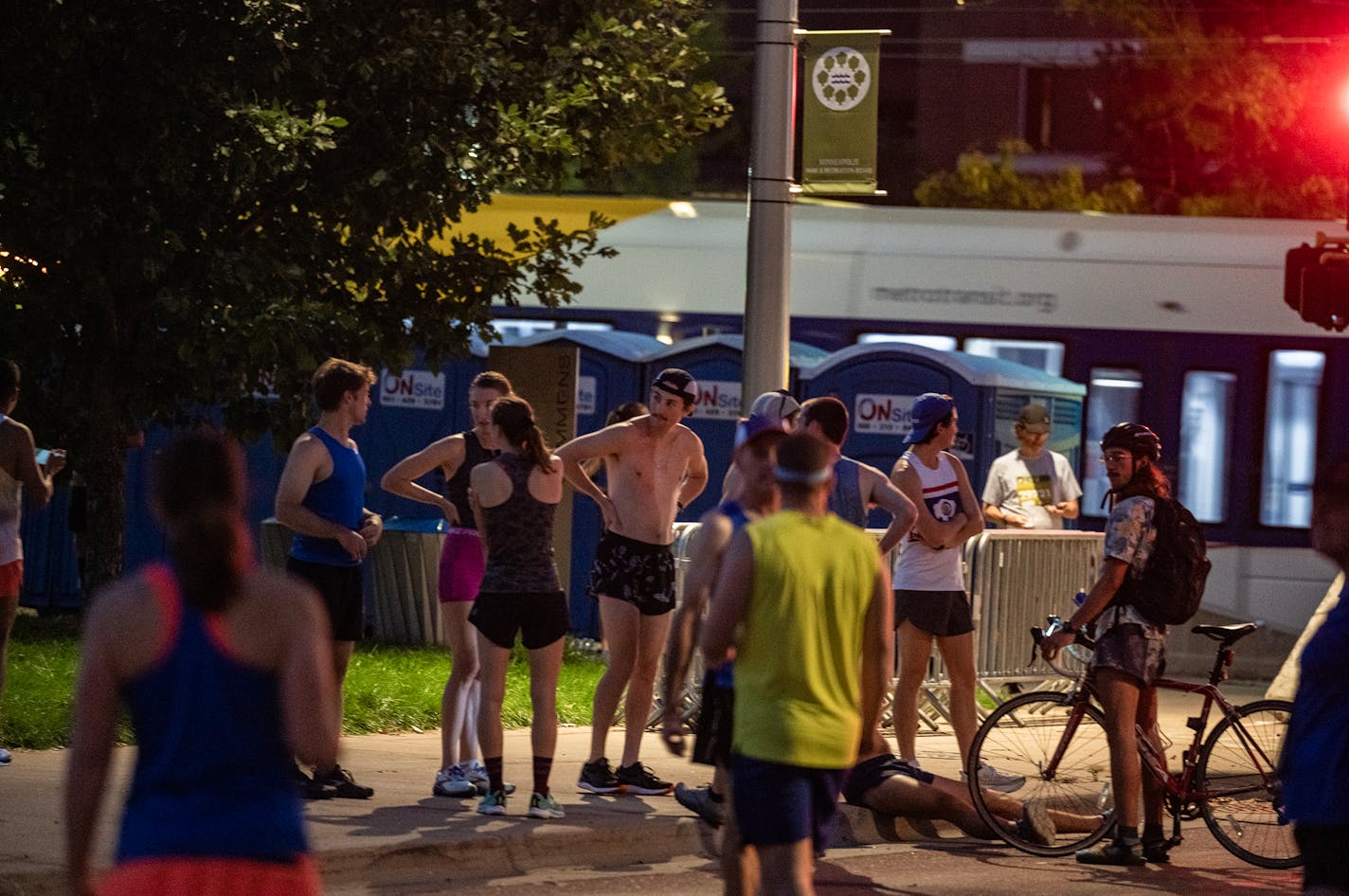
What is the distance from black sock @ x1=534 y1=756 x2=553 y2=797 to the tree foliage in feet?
Result: 79.8

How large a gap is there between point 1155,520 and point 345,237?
6085 mm

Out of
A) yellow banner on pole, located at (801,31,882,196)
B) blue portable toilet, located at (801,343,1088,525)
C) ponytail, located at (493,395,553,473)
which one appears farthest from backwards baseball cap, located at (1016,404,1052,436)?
ponytail, located at (493,395,553,473)

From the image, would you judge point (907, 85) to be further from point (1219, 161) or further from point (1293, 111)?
point (1293, 111)

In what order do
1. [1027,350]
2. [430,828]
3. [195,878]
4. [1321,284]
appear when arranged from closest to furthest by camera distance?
[195,878] → [430,828] → [1321,284] → [1027,350]

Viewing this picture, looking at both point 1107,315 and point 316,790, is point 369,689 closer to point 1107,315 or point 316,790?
point 316,790

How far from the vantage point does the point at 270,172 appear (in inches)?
451

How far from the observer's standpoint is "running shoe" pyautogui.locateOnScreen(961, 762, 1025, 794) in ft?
28.5

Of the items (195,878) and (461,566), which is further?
(461,566)

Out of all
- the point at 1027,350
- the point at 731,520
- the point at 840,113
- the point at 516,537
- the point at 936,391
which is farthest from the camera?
the point at 1027,350

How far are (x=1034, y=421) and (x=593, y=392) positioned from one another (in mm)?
3908

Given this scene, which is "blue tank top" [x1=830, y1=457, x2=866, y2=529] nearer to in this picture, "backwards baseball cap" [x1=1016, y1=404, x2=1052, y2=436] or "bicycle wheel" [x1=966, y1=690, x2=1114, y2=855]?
"bicycle wheel" [x1=966, y1=690, x2=1114, y2=855]

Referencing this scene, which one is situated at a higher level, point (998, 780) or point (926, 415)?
point (926, 415)

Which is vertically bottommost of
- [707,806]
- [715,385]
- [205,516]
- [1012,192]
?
[707,806]

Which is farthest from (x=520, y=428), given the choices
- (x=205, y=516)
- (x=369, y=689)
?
(x=205, y=516)
